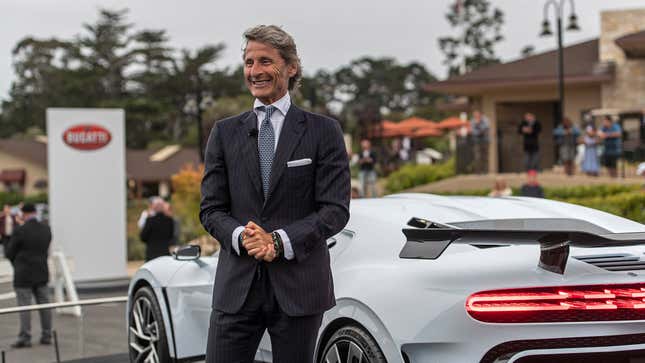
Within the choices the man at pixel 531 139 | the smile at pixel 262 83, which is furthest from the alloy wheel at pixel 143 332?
the man at pixel 531 139

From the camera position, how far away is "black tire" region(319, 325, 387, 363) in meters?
4.32

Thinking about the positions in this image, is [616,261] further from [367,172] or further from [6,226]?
[367,172]

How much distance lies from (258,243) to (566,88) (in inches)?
1141

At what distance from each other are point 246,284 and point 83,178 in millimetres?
16852

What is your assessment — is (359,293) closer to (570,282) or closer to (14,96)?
(570,282)

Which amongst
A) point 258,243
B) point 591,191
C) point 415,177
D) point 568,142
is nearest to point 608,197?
point 591,191

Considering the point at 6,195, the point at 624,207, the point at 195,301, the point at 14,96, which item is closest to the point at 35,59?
the point at 14,96

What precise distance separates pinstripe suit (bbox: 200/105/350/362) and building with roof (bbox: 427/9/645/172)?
23.9 meters

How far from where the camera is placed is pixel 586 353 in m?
3.90

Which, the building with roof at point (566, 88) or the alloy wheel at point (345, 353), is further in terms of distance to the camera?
the building with roof at point (566, 88)

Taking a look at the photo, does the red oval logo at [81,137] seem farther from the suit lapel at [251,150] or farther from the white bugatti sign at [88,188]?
the suit lapel at [251,150]

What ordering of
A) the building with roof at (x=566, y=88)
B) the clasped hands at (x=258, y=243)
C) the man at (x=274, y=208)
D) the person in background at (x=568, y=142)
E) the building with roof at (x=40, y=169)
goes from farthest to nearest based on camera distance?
the building with roof at (x=40, y=169), the building with roof at (x=566, y=88), the person in background at (x=568, y=142), the man at (x=274, y=208), the clasped hands at (x=258, y=243)

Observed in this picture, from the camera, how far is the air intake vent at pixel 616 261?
13.2 ft

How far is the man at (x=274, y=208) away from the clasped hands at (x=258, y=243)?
3 centimetres
